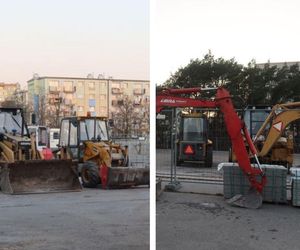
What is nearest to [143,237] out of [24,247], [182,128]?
[24,247]

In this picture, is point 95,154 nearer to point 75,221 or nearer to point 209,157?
point 209,157

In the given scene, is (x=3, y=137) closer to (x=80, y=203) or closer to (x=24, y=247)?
(x=80, y=203)

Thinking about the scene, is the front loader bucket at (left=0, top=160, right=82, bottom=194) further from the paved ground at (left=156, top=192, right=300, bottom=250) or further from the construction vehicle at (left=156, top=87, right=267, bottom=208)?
the construction vehicle at (left=156, top=87, right=267, bottom=208)

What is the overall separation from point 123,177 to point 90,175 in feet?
1.81

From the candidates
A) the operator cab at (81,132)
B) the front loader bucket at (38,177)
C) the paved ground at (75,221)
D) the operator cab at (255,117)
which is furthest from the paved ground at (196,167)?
the operator cab at (81,132)

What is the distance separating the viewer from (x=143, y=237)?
3750mm

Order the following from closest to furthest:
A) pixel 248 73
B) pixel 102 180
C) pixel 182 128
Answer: pixel 102 180 → pixel 182 128 → pixel 248 73

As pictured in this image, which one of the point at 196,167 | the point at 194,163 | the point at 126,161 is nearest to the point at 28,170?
the point at 126,161

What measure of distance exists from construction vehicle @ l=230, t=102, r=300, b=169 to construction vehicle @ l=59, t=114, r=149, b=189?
1.59 metres

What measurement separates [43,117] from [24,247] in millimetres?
10839

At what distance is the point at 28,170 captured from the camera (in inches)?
267

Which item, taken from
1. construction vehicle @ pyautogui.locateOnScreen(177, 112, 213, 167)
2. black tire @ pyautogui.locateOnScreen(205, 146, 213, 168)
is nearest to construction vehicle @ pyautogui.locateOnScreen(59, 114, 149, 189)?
construction vehicle @ pyautogui.locateOnScreen(177, 112, 213, 167)

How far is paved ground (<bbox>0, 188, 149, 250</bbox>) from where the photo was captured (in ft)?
11.8

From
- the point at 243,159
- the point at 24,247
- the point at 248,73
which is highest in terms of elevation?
the point at 248,73
